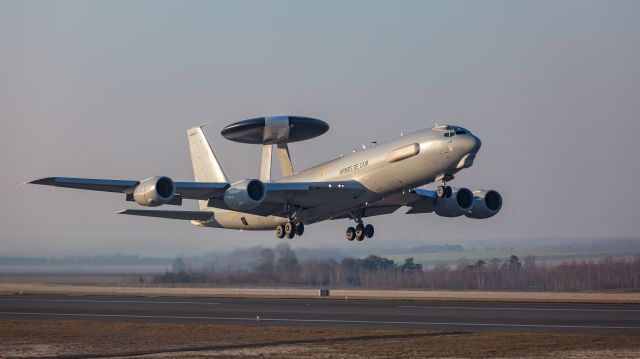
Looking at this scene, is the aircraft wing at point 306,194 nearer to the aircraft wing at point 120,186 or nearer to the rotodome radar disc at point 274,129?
the aircraft wing at point 120,186

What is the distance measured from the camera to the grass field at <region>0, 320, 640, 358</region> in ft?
99.2

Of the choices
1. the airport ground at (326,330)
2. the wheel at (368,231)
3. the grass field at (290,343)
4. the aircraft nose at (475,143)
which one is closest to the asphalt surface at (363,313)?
the airport ground at (326,330)

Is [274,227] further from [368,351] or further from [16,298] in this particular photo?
[368,351]

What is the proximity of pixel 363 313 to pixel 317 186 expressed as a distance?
10.6 meters

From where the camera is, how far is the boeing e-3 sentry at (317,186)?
50.5 m

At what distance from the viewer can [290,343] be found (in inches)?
1320

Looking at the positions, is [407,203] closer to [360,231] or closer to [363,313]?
[360,231]

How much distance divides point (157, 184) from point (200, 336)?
671 inches

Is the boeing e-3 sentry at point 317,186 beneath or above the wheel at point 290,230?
above

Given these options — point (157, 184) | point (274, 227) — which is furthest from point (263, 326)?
point (274, 227)

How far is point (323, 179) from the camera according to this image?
5666 cm

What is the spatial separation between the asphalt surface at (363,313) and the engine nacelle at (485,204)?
9.02m

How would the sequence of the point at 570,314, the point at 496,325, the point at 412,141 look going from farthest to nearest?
the point at 412,141, the point at 570,314, the point at 496,325

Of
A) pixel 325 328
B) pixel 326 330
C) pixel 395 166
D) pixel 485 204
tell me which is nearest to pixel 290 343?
pixel 326 330
